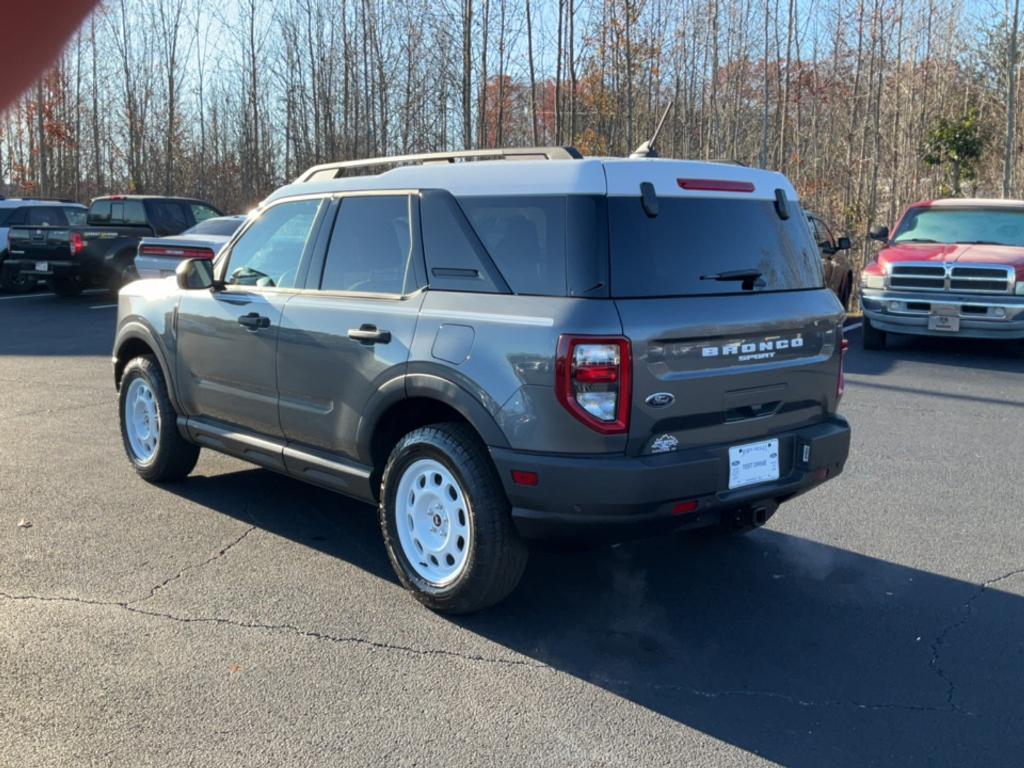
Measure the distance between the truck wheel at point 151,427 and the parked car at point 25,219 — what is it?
44.1ft

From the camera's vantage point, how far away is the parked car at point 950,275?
1142 cm

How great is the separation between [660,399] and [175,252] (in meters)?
12.0

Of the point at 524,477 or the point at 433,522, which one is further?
the point at 433,522

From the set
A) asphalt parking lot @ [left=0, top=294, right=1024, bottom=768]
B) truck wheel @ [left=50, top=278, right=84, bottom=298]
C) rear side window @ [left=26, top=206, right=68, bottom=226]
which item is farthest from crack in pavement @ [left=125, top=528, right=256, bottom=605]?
rear side window @ [left=26, top=206, right=68, bottom=226]

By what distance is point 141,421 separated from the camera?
21.1 ft

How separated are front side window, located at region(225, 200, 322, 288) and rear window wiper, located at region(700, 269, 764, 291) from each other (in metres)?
2.13

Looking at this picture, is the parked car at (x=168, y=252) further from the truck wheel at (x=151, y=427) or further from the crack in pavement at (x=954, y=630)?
the crack in pavement at (x=954, y=630)

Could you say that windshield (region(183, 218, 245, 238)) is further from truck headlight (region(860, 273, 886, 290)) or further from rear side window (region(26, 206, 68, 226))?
truck headlight (region(860, 273, 886, 290))

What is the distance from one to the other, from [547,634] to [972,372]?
27.8 ft

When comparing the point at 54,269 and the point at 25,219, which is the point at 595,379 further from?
the point at 25,219

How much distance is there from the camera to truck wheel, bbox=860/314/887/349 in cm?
1266

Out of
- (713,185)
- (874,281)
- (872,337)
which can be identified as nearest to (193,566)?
(713,185)

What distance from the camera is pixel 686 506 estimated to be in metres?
3.99

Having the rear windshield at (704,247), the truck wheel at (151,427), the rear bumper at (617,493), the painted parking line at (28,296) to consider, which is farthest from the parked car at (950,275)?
the painted parking line at (28,296)
